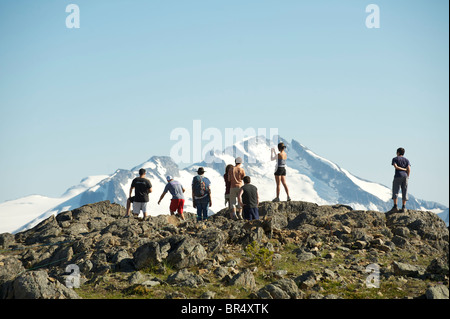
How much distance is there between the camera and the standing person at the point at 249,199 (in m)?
21.0

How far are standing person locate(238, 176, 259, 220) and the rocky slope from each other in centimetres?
61

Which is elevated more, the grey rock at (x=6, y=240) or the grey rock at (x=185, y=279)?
the grey rock at (x=6, y=240)

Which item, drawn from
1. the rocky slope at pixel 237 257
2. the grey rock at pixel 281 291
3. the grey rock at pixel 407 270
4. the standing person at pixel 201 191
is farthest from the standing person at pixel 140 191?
the grey rock at pixel 407 270

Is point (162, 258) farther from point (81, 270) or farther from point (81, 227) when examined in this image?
point (81, 227)

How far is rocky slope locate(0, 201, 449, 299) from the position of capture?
14617 millimetres

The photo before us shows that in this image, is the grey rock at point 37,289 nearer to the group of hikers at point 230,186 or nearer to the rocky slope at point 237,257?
the rocky slope at point 237,257

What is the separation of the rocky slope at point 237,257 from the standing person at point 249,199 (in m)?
0.61

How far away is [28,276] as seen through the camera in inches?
544

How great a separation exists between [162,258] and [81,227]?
7.45 metres

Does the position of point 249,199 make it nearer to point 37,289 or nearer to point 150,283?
point 150,283

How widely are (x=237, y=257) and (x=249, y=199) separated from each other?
389 centimetres

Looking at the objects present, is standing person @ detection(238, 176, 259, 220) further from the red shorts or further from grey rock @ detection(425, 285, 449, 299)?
grey rock @ detection(425, 285, 449, 299)

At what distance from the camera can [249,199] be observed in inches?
832

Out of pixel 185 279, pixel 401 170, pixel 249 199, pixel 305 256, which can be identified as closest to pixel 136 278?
pixel 185 279
